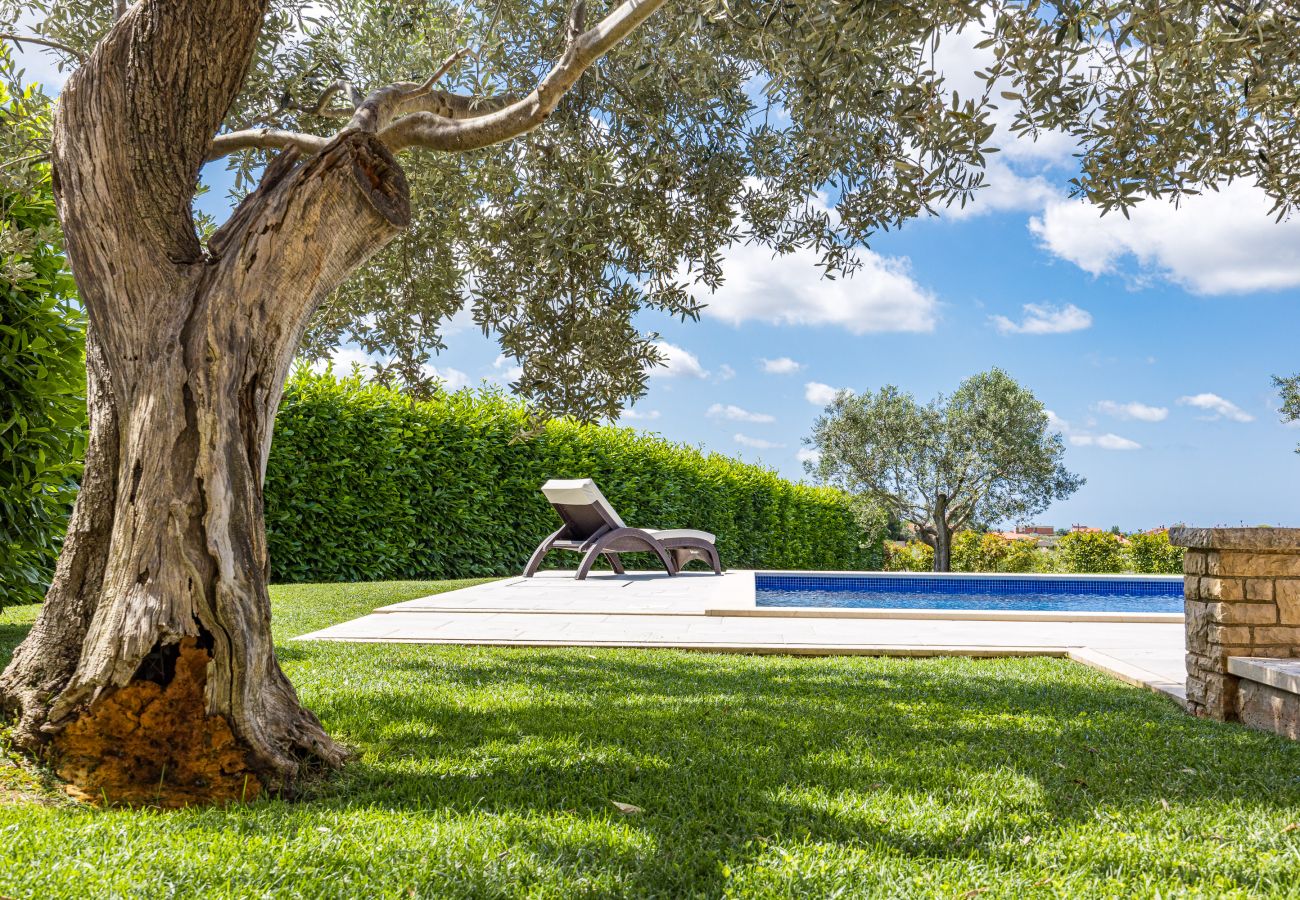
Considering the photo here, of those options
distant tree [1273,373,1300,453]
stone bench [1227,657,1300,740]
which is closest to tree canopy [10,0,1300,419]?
stone bench [1227,657,1300,740]

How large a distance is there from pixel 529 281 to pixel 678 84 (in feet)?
5.70

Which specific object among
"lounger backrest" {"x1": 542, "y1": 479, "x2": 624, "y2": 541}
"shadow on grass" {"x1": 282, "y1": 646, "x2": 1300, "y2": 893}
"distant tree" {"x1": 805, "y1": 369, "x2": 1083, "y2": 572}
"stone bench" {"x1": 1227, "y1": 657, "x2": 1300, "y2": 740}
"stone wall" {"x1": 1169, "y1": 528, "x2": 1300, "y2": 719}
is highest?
"distant tree" {"x1": 805, "y1": 369, "x2": 1083, "y2": 572}

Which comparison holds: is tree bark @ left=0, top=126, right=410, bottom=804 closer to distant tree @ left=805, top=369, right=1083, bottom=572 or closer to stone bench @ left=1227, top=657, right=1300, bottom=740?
stone bench @ left=1227, top=657, right=1300, bottom=740

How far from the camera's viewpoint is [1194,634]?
4520 mm

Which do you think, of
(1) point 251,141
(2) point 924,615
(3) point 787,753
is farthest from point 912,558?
(1) point 251,141

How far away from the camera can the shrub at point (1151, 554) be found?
19.2 meters

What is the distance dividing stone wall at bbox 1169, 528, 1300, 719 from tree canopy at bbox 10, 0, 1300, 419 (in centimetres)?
190

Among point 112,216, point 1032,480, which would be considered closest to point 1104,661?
point 112,216

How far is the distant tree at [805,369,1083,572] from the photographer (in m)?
20.1

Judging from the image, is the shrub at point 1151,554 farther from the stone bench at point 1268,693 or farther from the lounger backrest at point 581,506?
the stone bench at point 1268,693

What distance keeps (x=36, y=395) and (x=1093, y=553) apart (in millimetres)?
20403

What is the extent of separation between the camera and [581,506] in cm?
1195

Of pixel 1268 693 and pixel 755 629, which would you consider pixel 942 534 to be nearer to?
pixel 755 629

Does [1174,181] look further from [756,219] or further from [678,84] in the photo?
[678,84]
